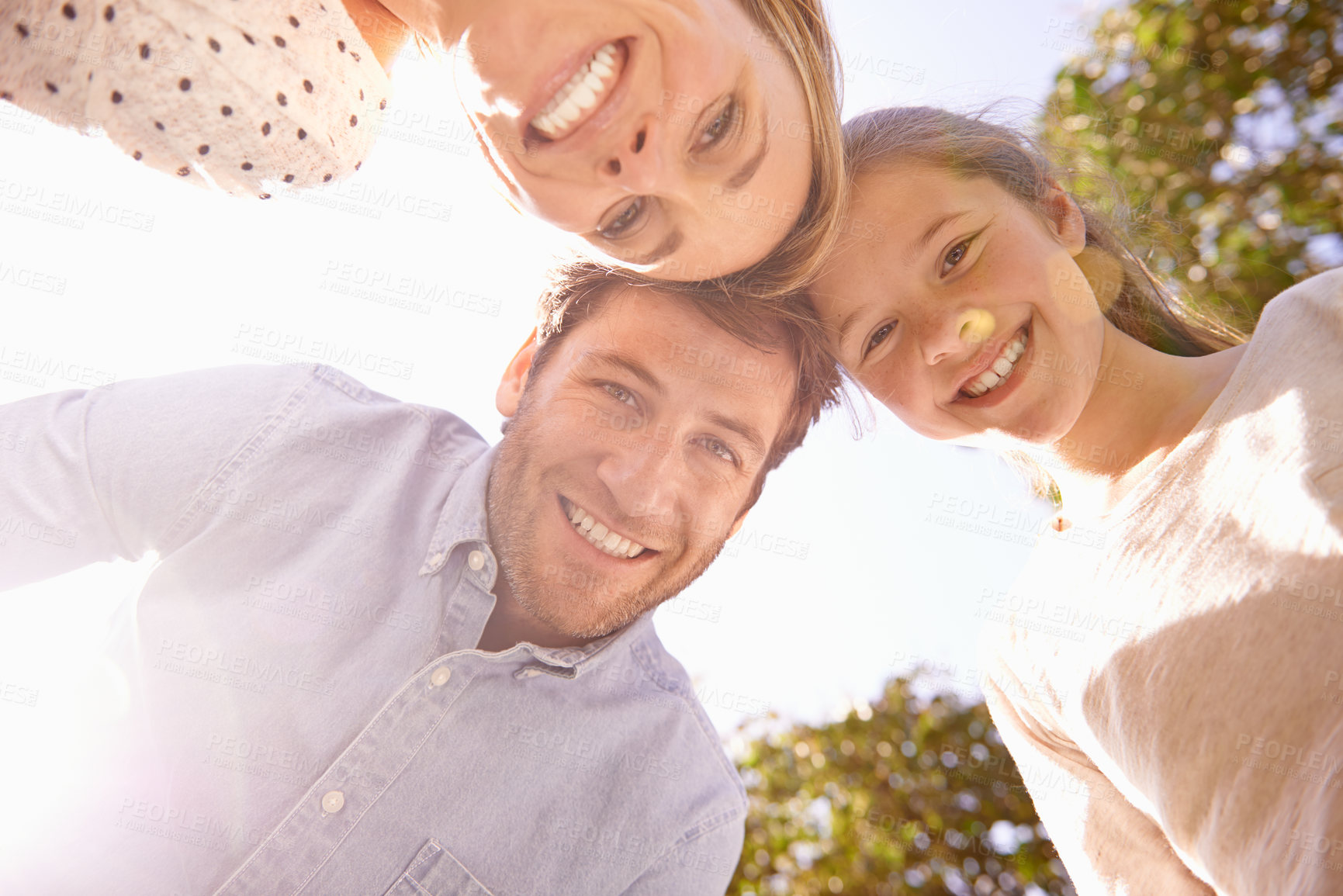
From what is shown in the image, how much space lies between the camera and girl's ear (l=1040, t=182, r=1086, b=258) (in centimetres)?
183

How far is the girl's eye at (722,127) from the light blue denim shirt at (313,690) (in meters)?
1.06

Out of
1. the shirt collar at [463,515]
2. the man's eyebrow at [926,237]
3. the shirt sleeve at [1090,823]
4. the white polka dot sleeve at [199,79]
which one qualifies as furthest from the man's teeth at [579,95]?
the shirt sleeve at [1090,823]

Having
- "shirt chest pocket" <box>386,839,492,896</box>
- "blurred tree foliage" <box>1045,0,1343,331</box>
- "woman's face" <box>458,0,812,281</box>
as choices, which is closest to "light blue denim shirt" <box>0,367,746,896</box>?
"shirt chest pocket" <box>386,839,492,896</box>

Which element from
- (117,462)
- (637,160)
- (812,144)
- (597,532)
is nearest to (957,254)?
(812,144)

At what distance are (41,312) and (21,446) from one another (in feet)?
1.14

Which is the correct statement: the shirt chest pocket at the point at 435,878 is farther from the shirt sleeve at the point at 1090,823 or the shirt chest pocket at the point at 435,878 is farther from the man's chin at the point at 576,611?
the shirt sleeve at the point at 1090,823

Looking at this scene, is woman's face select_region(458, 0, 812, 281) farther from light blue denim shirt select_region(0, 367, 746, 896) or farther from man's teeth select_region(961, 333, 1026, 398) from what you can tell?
light blue denim shirt select_region(0, 367, 746, 896)

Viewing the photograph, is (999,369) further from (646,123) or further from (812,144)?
(646,123)

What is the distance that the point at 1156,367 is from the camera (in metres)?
1.69

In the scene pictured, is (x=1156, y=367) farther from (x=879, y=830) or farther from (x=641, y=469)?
(x=879, y=830)

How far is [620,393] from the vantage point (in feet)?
6.58

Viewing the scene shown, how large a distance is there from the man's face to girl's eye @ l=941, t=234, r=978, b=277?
1.68 ft

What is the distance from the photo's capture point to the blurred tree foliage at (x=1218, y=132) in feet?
7.23

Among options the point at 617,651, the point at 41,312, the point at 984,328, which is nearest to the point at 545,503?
the point at 617,651
